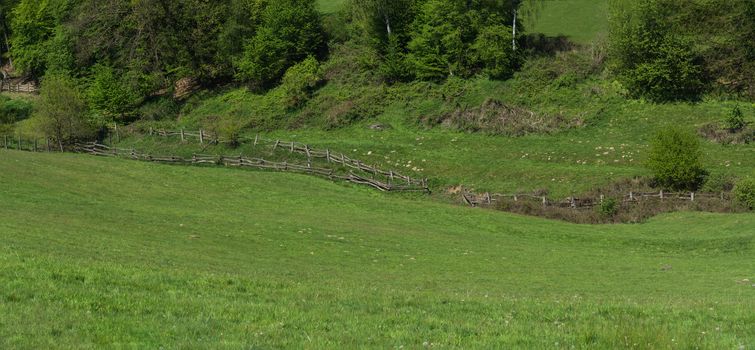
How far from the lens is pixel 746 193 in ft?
149

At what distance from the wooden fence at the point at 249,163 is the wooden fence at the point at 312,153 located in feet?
1.84

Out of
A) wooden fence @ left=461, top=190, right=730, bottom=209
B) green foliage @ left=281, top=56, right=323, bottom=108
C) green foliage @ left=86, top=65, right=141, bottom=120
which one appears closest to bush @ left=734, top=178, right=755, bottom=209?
wooden fence @ left=461, top=190, right=730, bottom=209

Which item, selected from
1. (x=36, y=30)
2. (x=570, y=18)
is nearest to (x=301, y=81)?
(x=570, y=18)

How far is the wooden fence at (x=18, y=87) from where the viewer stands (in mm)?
112863

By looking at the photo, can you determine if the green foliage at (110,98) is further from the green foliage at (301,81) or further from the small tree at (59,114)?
the green foliage at (301,81)

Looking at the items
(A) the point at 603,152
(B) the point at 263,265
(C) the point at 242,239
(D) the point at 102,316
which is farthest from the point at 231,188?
(D) the point at 102,316

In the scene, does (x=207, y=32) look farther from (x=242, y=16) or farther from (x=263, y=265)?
(x=263, y=265)

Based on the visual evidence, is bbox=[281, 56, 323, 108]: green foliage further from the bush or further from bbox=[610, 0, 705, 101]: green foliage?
the bush

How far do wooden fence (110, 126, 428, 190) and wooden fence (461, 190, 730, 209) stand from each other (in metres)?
6.54

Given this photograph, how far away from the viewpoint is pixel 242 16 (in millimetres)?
99500

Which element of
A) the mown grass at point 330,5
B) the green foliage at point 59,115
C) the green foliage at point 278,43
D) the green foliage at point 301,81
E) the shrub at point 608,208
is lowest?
the shrub at point 608,208

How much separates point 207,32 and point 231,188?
186 feet

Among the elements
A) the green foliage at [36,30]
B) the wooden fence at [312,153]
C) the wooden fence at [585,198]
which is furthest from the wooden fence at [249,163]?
the green foliage at [36,30]

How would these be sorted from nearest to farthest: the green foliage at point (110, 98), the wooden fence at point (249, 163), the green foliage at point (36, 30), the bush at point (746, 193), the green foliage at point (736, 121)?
the bush at point (746, 193) → the wooden fence at point (249, 163) → the green foliage at point (736, 121) → the green foliage at point (110, 98) → the green foliage at point (36, 30)
